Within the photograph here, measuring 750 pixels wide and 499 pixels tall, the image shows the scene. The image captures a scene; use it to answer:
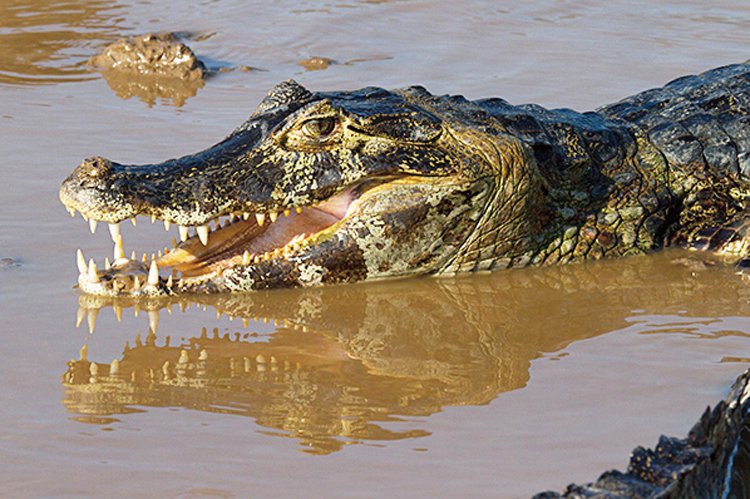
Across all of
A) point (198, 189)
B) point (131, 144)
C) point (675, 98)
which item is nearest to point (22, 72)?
point (131, 144)

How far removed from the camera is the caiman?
5406 mm

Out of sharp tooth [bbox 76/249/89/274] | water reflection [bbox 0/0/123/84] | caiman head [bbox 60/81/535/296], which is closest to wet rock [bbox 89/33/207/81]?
water reflection [bbox 0/0/123/84]

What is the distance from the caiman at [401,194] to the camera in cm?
Result: 541

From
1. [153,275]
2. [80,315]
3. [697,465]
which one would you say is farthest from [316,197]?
[697,465]

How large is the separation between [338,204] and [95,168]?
3.67 feet

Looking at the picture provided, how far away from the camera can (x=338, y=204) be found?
18.5ft

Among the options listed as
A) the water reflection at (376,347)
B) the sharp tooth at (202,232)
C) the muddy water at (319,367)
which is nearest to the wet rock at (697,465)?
the muddy water at (319,367)

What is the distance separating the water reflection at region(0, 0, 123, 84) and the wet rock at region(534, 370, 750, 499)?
691 cm

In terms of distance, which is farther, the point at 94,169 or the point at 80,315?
the point at 94,169

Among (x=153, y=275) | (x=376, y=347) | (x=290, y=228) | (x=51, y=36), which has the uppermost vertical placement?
(x=51, y=36)

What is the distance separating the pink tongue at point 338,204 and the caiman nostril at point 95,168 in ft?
3.16

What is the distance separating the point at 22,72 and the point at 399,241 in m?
4.80

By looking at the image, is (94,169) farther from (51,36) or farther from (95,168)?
(51,36)

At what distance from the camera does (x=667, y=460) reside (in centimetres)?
288
